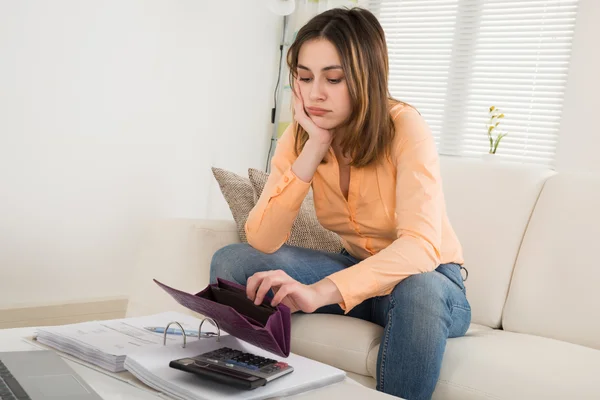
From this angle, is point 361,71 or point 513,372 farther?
point 361,71

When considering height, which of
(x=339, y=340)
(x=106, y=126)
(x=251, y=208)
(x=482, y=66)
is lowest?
(x=339, y=340)

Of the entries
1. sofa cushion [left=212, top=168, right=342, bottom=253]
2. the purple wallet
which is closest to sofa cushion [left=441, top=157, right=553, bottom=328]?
sofa cushion [left=212, top=168, right=342, bottom=253]

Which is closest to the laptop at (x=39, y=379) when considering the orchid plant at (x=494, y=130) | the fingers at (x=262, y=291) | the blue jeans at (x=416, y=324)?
the fingers at (x=262, y=291)

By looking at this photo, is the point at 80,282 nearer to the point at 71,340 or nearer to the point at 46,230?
the point at 46,230

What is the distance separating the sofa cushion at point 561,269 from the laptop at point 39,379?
53.3 inches

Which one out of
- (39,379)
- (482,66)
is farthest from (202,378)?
(482,66)

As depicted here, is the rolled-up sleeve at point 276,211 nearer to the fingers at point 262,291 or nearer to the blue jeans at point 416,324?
the blue jeans at point 416,324

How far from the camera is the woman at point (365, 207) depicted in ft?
4.58

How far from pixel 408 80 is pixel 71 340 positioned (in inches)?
115

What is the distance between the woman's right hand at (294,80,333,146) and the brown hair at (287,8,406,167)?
5 cm

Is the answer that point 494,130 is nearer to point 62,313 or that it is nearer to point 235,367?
point 62,313

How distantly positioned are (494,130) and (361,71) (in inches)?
79.0

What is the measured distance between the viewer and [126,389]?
929 mm

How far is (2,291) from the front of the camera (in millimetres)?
2494
